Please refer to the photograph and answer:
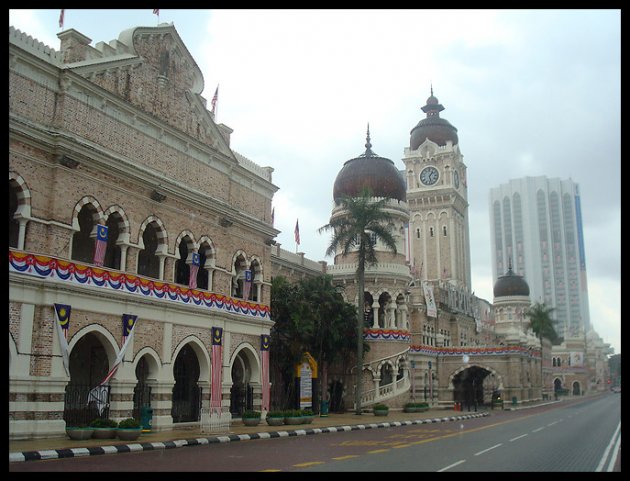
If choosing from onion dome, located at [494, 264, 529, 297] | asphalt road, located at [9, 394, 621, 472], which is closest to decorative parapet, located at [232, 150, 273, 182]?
asphalt road, located at [9, 394, 621, 472]

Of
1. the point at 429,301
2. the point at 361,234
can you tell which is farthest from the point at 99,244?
the point at 429,301

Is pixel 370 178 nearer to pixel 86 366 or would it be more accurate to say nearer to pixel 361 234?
pixel 361 234

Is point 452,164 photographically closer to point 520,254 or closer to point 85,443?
point 85,443

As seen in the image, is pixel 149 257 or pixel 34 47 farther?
pixel 149 257

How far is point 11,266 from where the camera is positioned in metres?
18.2

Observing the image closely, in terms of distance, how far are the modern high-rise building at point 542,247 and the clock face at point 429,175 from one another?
7651cm

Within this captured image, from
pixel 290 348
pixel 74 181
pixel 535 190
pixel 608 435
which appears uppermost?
pixel 535 190

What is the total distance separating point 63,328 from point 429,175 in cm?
6144

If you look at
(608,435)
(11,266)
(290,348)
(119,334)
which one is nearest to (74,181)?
(11,266)

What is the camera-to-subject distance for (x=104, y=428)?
61.7ft

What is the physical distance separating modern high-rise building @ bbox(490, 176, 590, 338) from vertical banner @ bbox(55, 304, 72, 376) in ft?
452

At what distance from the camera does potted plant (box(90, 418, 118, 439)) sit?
18719 mm

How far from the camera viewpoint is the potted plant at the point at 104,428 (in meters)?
18.7

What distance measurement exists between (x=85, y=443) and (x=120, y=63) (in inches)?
505
